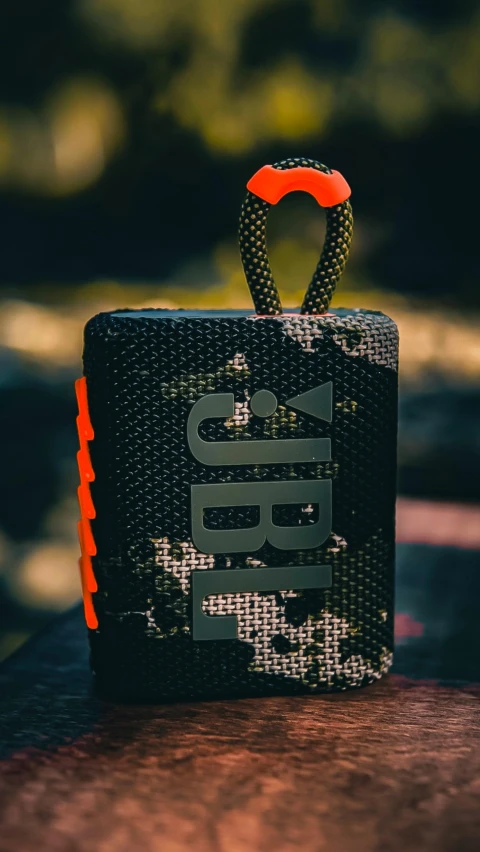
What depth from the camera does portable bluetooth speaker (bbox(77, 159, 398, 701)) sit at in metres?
0.36

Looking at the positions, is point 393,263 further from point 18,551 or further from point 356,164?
point 18,551

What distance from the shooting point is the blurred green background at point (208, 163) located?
0.72 m

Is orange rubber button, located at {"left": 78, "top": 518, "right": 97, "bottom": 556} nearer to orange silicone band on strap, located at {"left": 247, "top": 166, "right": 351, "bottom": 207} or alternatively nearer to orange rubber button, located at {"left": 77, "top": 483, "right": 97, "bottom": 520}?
orange rubber button, located at {"left": 77, "top": 483, "right": 97, "bottom": 520}

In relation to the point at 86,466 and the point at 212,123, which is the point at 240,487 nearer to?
the point at 86,466

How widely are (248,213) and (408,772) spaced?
227mm

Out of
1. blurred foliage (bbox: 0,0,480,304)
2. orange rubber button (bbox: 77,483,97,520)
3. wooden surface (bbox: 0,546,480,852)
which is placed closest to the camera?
wooden surface (bbox: 0,546,480,852)

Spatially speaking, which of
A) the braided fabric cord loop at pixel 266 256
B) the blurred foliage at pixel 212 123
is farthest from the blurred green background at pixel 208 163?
the braided fabric cord loop at pixel 266 256

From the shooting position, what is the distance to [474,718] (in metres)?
0.36

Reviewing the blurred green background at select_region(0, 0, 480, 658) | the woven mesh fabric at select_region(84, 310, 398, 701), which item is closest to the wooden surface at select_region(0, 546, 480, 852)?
the woven mesh fabric at select_region(84, 310, 398, 701)

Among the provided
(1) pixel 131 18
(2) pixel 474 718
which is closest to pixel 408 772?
(2) pixel 474 718

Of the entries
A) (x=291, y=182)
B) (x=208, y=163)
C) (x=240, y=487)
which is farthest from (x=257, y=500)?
(x=208, y=163)

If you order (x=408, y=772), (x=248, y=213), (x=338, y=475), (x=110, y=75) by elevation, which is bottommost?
(x=408, y=772)

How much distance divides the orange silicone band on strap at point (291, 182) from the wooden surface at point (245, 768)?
0.69ft

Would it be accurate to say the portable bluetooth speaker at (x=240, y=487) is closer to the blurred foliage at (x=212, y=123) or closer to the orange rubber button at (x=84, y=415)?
the orange rubber button at (x=84, y=415)
